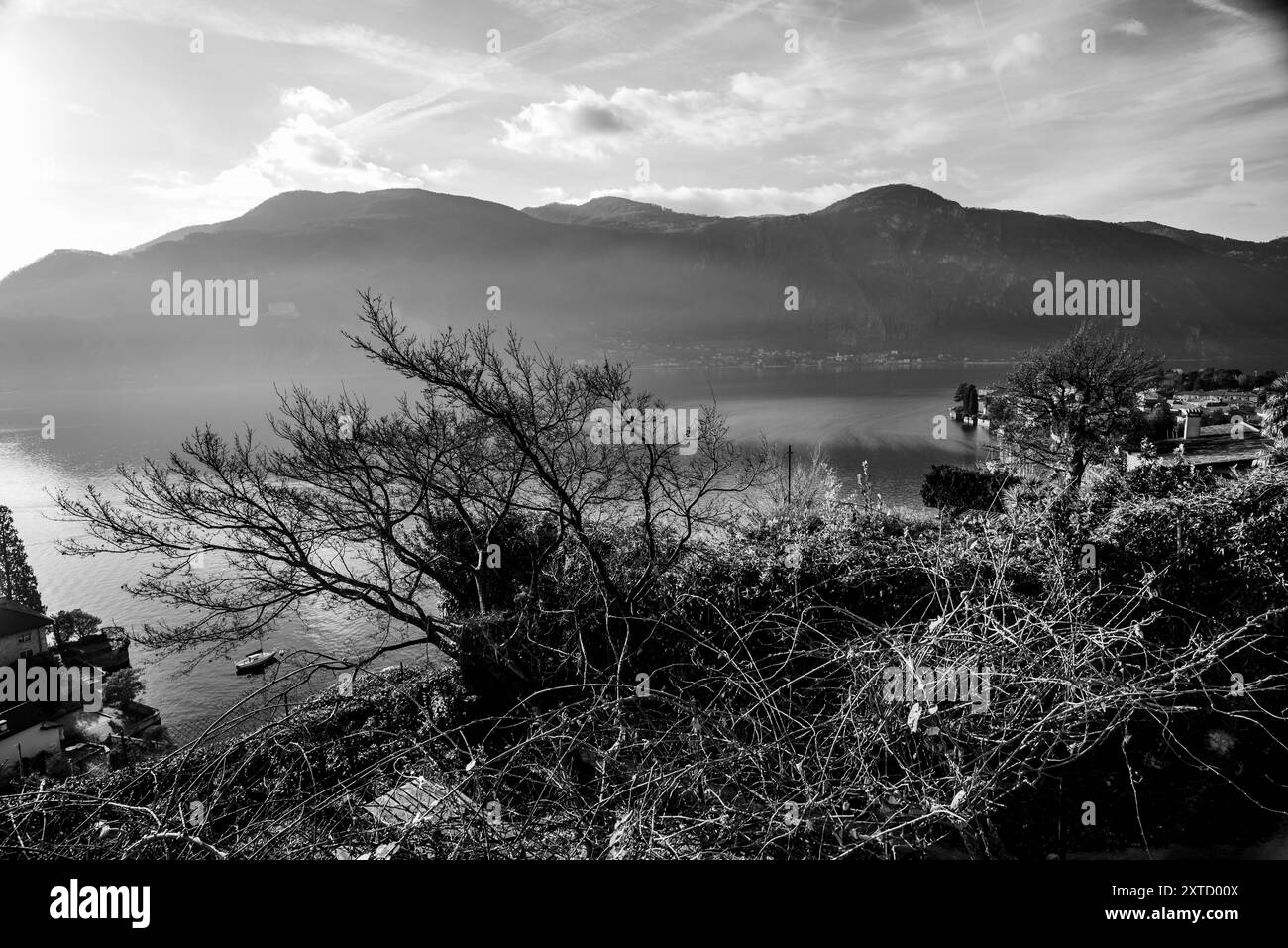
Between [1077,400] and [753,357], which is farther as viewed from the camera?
[753,357]

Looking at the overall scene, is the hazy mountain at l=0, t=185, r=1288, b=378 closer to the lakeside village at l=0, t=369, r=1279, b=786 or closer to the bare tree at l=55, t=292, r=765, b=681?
the lakeside village at l=0, t=369, r=1279, b=786

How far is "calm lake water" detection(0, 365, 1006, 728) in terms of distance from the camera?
20.7 meters

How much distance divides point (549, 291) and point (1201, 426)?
128990 mm

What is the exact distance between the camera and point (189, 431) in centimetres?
3444

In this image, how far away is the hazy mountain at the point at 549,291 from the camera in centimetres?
6756

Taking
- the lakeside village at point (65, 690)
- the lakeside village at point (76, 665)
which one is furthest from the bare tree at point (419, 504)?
the lakeside village at point (65, 690)

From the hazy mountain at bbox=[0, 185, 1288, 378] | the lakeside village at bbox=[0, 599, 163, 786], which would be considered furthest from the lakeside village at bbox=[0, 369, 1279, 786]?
the hazy mountain at bbox=[0, 185, 1288, 378]

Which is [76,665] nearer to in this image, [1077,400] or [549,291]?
[1077,400]

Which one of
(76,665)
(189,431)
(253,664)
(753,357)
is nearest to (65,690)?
(76,665)

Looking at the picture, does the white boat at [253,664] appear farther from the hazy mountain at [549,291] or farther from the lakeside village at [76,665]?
the hazy mountain at [549,291]

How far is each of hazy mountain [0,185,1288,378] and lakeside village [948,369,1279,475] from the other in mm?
8008

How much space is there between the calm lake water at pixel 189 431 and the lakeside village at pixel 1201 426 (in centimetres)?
780
